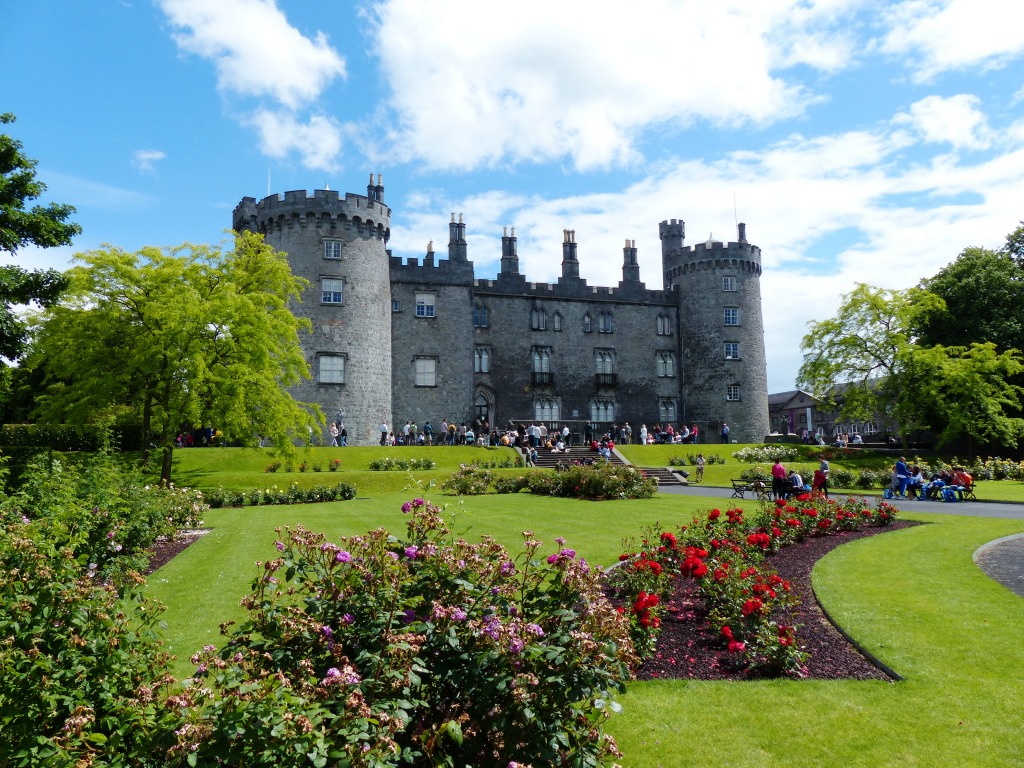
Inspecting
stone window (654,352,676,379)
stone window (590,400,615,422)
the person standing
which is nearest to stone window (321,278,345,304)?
stone window (590,400,615,422)

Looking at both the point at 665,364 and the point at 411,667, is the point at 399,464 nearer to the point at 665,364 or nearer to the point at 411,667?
the point at 665,364

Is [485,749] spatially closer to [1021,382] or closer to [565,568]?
[565,568]

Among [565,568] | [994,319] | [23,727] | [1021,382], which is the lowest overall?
[23,727]

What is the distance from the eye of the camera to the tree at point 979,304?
1756 inches

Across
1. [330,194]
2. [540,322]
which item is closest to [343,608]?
[330,194]

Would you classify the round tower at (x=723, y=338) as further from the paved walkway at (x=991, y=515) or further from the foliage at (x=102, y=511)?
the foliage at (x=102, y=511)

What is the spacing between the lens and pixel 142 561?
1037cm

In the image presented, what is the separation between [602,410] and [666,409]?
550 cm

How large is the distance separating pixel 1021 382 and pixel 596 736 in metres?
52.0

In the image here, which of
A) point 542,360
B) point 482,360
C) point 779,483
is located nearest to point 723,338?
point 542,360

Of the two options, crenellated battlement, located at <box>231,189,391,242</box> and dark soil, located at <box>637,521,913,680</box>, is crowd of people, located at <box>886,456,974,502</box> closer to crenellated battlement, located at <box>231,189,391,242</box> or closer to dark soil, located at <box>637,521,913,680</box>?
dark soil, located at <box>637,521,913,680</box>

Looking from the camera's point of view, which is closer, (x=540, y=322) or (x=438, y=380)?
(x=438, y=380)

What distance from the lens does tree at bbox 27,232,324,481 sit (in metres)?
24.5

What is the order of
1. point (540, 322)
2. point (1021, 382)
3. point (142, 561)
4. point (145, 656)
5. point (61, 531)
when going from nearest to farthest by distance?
point (145, 656) → point (61, 531) → point (142, 561) → point (1021, 382) → point (540, 322)
